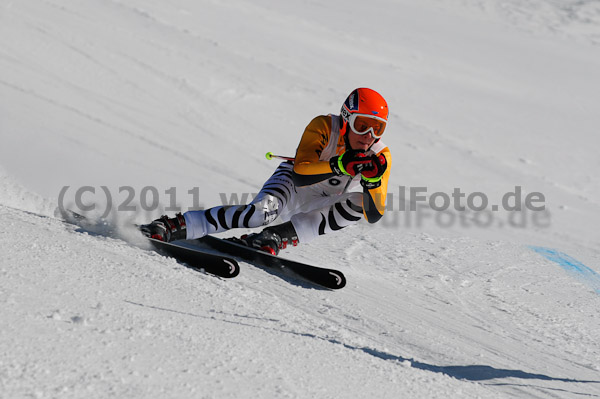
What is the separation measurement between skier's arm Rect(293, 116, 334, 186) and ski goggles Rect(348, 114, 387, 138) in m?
0.27

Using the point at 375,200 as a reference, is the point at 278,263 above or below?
below

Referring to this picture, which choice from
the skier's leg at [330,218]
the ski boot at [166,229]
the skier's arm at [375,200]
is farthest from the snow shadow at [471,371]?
the ski boot at [166,229]

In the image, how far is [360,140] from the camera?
4.71 metres

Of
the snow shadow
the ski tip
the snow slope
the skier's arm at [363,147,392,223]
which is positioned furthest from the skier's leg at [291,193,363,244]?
the snow shadow

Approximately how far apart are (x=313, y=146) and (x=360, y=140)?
1.21 feet

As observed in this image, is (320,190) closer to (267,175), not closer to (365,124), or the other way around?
(365,124)

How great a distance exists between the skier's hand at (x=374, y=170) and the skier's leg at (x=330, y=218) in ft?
1.03

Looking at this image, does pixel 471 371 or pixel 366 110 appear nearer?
pixel 471 371

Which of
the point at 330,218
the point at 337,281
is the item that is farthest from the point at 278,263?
the point at 330,218

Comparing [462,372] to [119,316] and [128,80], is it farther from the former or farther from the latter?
[128,80]

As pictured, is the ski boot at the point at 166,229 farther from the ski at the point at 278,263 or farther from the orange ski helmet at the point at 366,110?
the orange ski helmet at the point at 366,110

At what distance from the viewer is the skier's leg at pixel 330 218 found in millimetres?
4945

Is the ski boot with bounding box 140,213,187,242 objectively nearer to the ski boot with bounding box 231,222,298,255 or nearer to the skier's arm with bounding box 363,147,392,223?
the ski boot with bounding box 231,222,298,255

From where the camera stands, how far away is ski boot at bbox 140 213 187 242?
4.63 meters
